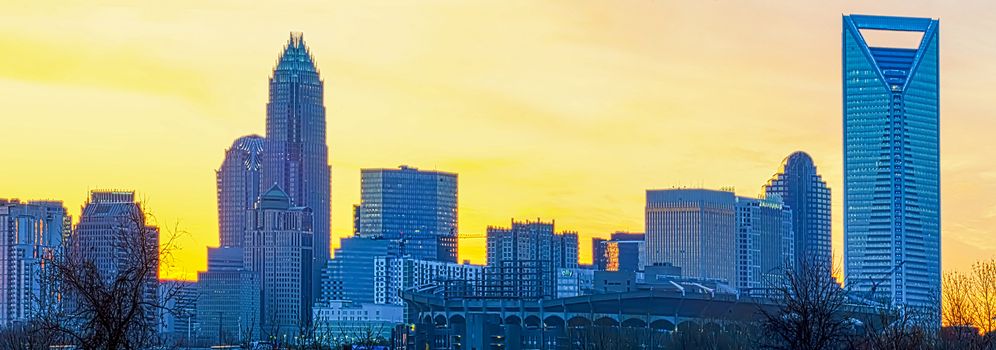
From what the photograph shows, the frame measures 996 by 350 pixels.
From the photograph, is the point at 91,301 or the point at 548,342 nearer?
the point at 91,301

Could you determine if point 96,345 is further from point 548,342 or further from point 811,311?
point 548,342

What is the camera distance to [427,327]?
18800cm

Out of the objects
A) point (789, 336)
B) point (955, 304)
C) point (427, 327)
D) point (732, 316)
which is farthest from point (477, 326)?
point (789, 336)

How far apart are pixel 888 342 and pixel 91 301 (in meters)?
28.4

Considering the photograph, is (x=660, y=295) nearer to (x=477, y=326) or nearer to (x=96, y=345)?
(x=477, y=326)

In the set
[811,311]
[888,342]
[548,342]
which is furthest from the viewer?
[548,342]

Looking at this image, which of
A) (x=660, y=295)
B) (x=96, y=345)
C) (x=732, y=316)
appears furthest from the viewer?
(x=660, y=295)

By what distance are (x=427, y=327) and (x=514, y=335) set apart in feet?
30.3

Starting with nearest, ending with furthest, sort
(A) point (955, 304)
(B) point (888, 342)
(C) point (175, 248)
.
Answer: (C) point (175, 248)
(B) point (888, 342)
(A) point (955, 304)

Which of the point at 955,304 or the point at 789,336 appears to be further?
the point at 955,304

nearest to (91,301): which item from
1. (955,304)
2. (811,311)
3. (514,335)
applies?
(811,311)

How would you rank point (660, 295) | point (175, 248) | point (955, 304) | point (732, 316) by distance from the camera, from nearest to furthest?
point (175, 248) → point (955, 304) → point (732, 316) → point (660, 295)

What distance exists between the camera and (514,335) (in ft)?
606

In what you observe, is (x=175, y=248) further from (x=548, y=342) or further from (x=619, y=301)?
(x=619, y=301)
